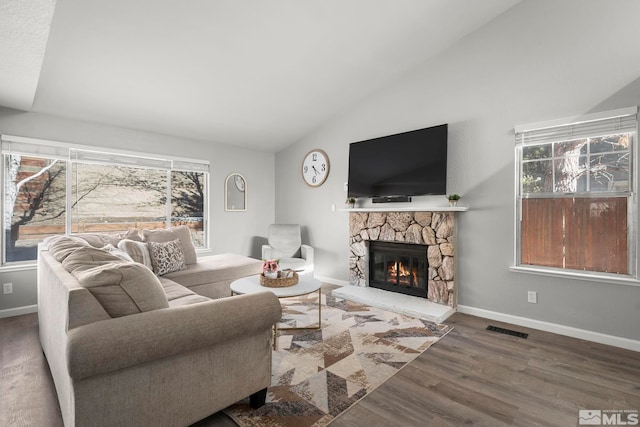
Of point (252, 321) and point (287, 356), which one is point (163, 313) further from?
point (287, 356)

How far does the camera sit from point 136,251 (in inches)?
131

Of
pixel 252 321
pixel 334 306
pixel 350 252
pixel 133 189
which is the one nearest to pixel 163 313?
pixel 252 321

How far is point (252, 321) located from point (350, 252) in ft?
9.61

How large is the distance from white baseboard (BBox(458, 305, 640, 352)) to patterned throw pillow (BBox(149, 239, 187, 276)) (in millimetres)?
3279

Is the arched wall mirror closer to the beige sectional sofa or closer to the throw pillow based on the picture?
the throw pillow

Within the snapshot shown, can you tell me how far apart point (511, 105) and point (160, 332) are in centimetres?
364

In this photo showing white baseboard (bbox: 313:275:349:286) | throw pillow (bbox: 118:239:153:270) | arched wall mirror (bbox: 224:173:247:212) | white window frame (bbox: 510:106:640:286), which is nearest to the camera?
white window frame (bbox: 510:106:640:286)

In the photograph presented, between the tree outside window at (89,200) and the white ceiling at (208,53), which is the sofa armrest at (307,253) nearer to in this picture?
the tree outside window at (89,200)

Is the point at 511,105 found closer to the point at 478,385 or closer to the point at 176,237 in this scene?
the point at 478,385

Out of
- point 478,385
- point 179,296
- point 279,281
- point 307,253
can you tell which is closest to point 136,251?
point 179,296

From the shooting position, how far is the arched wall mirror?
17.0ft

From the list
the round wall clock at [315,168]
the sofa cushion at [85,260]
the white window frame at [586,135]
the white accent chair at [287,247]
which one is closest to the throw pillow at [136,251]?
the sofa cushion at [85,260]

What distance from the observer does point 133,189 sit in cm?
434

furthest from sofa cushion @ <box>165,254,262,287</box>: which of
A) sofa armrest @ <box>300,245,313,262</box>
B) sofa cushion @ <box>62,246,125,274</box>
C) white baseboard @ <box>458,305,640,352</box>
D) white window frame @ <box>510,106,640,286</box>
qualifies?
white window frame @ <box>510,106,640,286</box>
